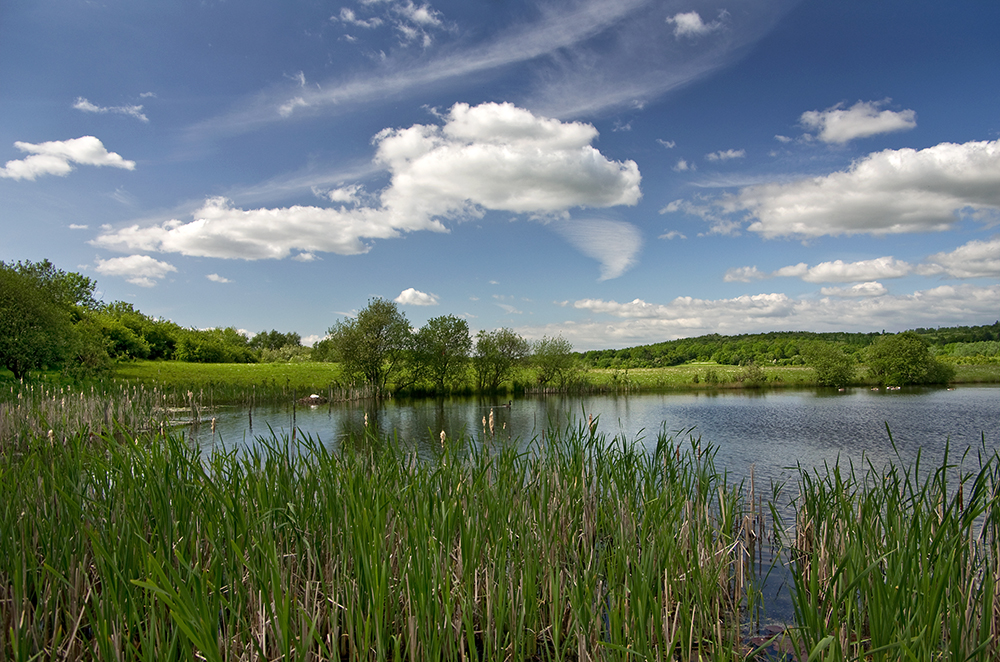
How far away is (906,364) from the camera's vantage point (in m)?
53.6

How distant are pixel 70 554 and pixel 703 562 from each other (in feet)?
16.7

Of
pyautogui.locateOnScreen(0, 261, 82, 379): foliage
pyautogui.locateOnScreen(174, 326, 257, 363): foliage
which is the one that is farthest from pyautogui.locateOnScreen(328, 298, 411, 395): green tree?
pyautogui.locateOnScreen(174, 326, 257, 363): foliage

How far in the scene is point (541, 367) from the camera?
53156 mm

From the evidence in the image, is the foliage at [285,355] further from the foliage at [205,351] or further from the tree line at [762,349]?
the tree line at [762,349]

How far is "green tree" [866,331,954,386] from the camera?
5372 cm

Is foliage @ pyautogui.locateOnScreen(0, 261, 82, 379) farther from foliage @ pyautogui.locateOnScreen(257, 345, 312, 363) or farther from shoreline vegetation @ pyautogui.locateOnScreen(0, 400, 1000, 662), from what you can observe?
foliage @ pyautogui.locateOnScreen(257, 345, 312, 363)

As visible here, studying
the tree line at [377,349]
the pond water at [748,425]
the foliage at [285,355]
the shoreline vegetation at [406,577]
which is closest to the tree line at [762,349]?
the tree line at [377,349]

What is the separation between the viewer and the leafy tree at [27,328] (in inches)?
1163

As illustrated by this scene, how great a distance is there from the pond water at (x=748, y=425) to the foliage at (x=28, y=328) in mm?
11059

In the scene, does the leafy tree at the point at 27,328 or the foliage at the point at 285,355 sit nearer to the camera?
the leafy tree at the point at 27,328

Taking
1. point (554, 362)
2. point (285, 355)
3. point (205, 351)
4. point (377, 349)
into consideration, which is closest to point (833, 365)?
point (554, 362)

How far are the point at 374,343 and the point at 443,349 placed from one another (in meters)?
6.48

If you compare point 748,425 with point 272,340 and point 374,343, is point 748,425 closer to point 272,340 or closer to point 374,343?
point 374,343

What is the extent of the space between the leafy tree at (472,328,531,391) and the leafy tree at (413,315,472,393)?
4.68 feet
